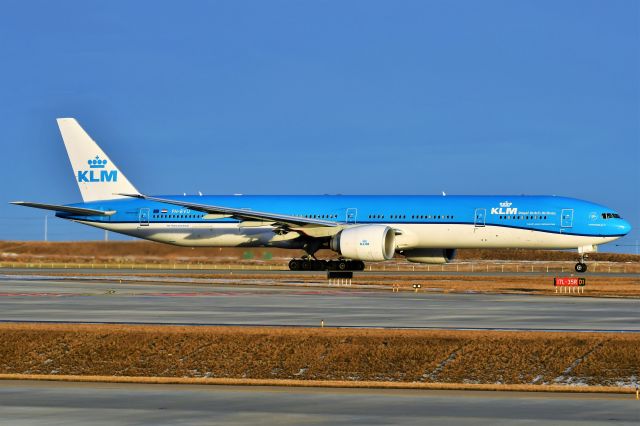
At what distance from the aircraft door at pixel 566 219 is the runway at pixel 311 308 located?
69.7 feet

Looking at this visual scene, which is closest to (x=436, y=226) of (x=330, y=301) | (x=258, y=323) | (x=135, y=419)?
(x=330, y=301)

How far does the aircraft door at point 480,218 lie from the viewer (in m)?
65.2

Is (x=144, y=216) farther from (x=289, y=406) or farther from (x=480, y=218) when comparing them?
(x=289, y=406)

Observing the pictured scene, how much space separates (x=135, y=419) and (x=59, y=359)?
9074 mm

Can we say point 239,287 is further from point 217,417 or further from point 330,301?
point 217,417

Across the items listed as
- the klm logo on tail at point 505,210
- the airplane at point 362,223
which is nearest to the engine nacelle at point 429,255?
the airplane at point 362,223

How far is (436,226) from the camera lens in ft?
216

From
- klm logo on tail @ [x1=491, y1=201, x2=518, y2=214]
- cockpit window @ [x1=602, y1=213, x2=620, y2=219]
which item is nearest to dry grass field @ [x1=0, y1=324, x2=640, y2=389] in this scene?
klm logo on tail @ [x1=491, y1=201, x2=518, y2=214]

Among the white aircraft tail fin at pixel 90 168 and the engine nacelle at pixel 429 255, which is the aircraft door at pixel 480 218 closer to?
the engine nacelle at pixel 429 255

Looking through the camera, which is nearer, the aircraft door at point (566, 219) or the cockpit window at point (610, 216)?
the aircraft door at point (566, 219)

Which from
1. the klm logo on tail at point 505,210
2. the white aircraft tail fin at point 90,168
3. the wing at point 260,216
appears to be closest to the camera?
the klm logo on tail at point 505,210

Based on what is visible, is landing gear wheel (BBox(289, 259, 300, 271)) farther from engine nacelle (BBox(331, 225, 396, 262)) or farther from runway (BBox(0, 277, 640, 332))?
runway (BBox(0, 277, 640, 332))

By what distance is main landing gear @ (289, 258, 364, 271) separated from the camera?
6806 cm

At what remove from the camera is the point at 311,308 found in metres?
35.2
